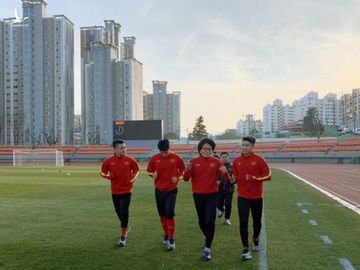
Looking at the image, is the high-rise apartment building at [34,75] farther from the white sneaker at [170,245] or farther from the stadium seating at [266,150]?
the white sneaker at [170,245]

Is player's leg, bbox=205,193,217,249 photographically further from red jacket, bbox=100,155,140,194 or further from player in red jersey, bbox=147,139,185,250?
red jacket, bbox=100,155,140,194

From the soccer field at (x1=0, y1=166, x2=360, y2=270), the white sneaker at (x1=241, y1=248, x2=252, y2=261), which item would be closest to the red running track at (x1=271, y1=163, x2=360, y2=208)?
the soccer field at (x1=0, y1=166, x2=360, y2=270)

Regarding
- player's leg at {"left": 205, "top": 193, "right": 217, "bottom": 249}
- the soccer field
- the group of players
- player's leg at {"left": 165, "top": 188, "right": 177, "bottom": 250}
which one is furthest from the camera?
player's leg at {"left": 165, "top": 188, "right": 177, "bottom": 250}

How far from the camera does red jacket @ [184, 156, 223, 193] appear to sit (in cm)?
673

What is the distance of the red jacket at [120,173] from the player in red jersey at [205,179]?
128 centimetres

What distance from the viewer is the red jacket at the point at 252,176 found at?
6.73 metres

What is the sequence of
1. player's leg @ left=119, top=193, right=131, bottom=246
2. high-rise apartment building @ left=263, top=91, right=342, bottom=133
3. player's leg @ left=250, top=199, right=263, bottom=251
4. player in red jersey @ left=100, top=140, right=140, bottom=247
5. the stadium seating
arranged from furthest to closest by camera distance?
high-rise apartment building @ left=263, top=91, right=342, bottom=133, the stadium seating, player in red jersey @ left=100, top=140, right=140, bottom=247, player's leg @ left=119, top=193, right=131, bottom=246, player's leg @ left=250, top=199, right=263, bottom=251

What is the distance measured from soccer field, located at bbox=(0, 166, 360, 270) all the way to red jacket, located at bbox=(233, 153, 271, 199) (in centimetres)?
96

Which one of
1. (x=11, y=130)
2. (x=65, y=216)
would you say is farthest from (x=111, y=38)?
(x=65, y=216)

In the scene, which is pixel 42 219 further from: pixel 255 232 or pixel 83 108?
pixel 83 108

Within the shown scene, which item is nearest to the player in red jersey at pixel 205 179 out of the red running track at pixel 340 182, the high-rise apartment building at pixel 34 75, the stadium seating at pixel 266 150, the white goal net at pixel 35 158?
the red running track at pixel 340 182

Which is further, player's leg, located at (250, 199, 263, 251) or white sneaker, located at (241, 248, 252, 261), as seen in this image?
player's leg, located at (250, 199, 263, 251)

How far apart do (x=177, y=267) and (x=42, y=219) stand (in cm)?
543

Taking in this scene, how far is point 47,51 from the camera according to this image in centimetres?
9581
